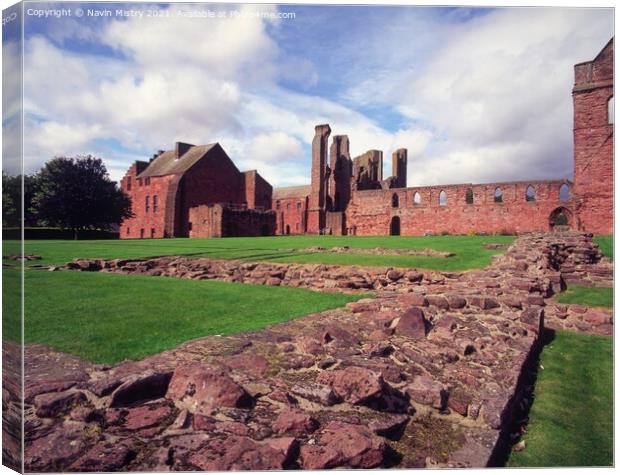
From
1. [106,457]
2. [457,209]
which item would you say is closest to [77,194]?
[106,457]

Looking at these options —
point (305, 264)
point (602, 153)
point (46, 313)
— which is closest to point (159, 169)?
point (305, 264)

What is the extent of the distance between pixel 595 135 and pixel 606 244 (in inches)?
60.9

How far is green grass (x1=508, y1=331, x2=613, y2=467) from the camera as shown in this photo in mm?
3148

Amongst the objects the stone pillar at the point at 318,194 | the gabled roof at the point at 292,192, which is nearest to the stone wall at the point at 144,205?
the stone pillar at the point at 318,194

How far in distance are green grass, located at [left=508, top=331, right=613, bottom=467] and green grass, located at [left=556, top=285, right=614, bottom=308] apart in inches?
48.6

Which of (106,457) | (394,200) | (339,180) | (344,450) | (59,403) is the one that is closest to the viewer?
(106,457)

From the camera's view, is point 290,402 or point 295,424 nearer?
point 295,424

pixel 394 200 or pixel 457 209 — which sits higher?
pixel 394 200

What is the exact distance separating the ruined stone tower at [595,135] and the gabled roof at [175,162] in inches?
1211

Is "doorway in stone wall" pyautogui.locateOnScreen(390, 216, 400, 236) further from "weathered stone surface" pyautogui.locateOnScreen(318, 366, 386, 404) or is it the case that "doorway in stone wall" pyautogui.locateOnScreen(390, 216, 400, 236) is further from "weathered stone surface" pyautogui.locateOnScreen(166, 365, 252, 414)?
"weathered stone surface" pyautogui.locateOnScreen(166, 365, 252, 414)

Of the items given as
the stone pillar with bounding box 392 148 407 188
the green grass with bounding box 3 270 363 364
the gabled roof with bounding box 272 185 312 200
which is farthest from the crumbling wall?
the green grass with bounding box 3 270 363 364

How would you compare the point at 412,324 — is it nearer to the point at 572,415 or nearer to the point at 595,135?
the point at 572,415

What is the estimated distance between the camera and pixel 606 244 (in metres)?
4.95

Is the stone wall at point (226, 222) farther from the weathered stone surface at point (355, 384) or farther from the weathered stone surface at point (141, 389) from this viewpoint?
the weathered stone surface at point (355, 384)
